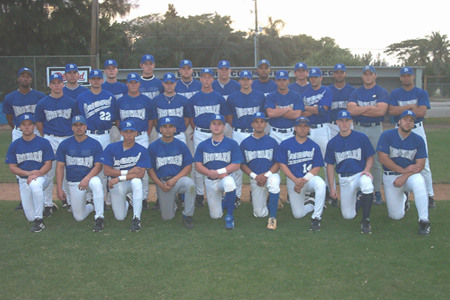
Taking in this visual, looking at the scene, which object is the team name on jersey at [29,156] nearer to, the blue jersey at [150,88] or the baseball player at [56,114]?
the baseball player at [56,114]

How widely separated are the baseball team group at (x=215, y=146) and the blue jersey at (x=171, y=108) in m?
0.02

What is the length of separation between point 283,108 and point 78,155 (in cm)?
285

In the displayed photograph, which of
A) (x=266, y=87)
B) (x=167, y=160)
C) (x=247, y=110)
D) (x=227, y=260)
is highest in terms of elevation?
(x=266, y=87)

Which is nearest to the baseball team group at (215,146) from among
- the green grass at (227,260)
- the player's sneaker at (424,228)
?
the player's sneaker at (424,228)

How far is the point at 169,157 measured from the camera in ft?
19.6

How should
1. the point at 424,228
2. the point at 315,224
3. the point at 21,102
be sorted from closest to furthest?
the point at 424,228
the point at 315,224
the point at 21,102

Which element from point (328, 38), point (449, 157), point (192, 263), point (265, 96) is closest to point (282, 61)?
point (328, 38)

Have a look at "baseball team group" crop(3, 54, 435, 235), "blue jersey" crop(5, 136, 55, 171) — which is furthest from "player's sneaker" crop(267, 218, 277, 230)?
"blue jersey" crop(5, 136, 55, 171)

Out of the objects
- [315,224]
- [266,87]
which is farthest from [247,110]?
[315,224]

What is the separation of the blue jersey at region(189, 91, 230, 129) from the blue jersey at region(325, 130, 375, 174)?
5.76ft

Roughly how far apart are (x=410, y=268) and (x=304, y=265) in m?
0.97

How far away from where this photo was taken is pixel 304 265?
434 cm

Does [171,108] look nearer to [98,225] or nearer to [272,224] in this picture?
[98,225]

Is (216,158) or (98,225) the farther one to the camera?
(216,158)
